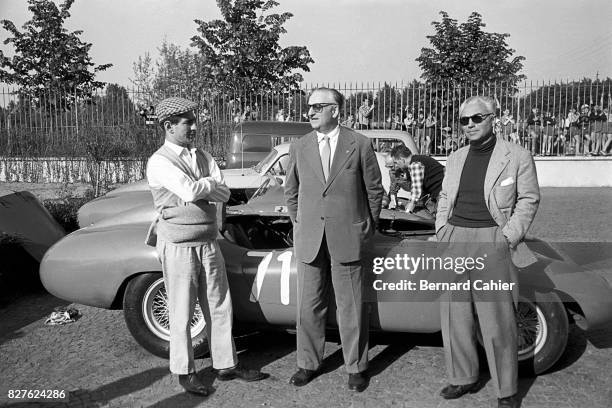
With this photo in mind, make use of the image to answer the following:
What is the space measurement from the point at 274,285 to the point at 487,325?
139 cm

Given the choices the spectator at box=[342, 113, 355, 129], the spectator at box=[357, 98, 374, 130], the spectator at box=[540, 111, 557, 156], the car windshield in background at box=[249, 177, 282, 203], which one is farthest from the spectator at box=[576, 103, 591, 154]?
the car windshield in background at box=[249, 177, 282, 203]

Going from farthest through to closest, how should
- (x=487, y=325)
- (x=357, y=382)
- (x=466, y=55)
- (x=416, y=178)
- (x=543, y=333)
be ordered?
1. (x=466, y=55)
2. (x=416, y=178)
3. (x=543, y=333)
4. (x=357, y=382)
5. (x=487, y=325)

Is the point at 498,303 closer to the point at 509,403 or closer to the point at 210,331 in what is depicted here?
the point at 509,403

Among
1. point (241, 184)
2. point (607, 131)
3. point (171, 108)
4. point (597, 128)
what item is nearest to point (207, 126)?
point (241, 184)

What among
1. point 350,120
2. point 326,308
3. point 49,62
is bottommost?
point 326,308

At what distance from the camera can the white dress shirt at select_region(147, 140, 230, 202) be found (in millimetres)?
3586

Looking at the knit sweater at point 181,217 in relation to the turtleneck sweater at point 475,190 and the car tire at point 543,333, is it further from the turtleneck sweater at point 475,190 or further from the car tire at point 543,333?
the car tire at point 543,333

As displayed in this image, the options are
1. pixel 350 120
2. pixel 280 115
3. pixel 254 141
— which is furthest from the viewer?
pixel 280 115

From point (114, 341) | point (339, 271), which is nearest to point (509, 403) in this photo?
point (339, 271)

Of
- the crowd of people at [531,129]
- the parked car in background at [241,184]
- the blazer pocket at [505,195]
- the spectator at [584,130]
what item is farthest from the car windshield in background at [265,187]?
the spectator at [584,130]

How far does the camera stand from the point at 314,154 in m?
3.85

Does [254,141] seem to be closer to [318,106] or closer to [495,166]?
[318,106]

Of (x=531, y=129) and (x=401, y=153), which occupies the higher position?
(x=531, y=129)

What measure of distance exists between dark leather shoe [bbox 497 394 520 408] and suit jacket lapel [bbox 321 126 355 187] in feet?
5.30
